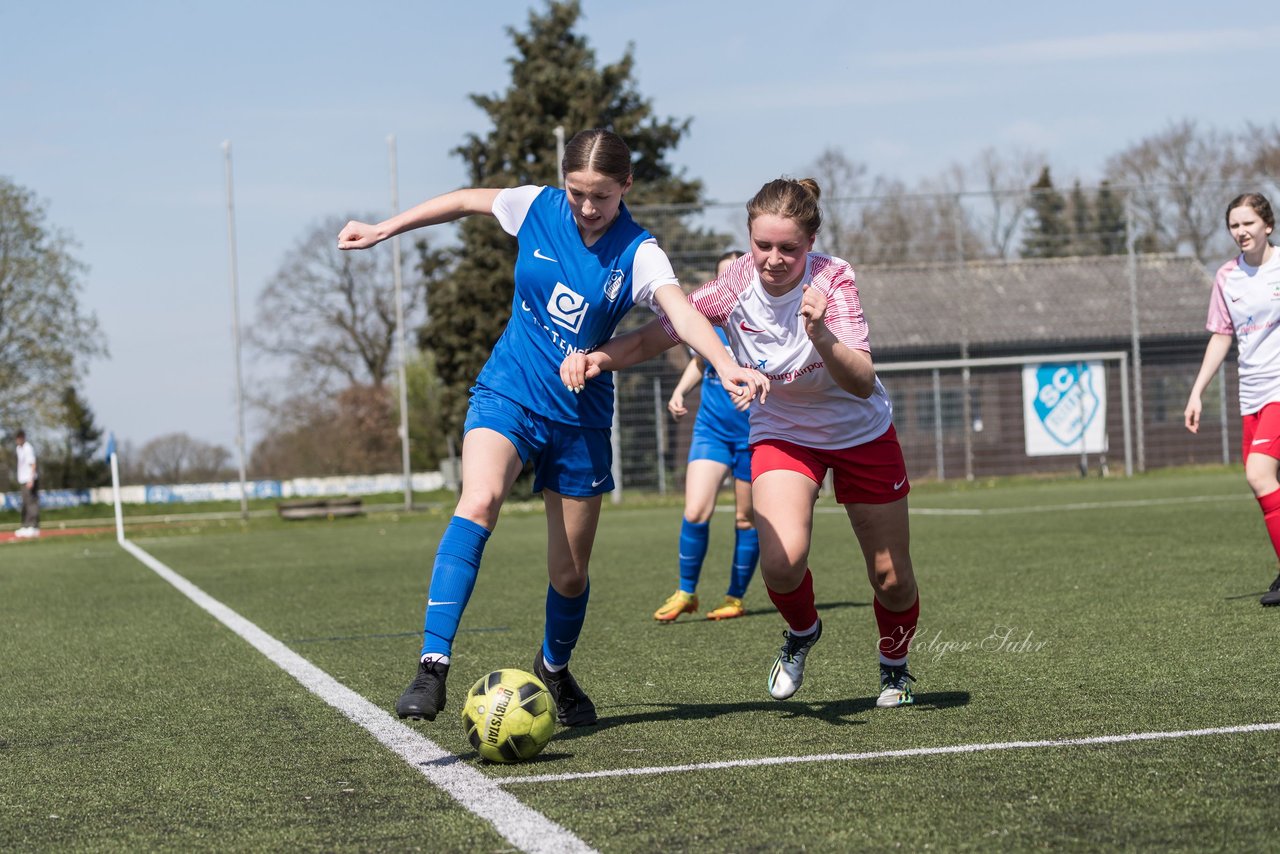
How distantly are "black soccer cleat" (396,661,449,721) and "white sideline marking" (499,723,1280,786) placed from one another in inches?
12.7

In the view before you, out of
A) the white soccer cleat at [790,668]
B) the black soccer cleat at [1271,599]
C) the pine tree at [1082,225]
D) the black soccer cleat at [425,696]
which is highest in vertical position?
the pine tree at [1082,225]

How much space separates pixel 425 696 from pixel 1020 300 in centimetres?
3670

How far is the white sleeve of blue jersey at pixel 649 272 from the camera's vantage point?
502 centimetres

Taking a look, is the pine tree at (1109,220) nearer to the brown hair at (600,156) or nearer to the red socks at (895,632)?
the red socks at (895,632)

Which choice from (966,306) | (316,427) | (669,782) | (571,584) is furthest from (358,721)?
(316,427)

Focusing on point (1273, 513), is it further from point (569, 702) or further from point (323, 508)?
point (323, 508)

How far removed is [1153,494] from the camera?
21.7m

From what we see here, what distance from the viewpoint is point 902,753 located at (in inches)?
173

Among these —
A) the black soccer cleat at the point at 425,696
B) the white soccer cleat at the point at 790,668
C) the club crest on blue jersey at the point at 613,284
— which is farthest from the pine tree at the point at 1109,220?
the black soccer cleat at the point at 425,696

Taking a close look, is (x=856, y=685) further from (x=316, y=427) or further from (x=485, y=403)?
(x=316, y=427)

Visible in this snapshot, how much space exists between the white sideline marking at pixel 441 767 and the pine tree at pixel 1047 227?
2798 centimetres

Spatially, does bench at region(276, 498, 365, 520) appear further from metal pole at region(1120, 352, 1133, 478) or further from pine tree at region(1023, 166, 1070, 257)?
pine tree at region(1023, 166, 1070, 257)

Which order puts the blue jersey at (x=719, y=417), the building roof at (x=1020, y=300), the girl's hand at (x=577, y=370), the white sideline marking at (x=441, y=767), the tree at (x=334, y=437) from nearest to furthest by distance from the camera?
1. the white sideline marking at (x=441, y=767)
2. the girl's hand at (x=577, y=370)
3. the blue jersey at (x=719, y=417)
4. the building roof at (x=1020, y=300)
5. the tree at (x=334, y=437)

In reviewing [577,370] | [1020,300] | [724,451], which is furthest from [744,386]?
[1020,300]
